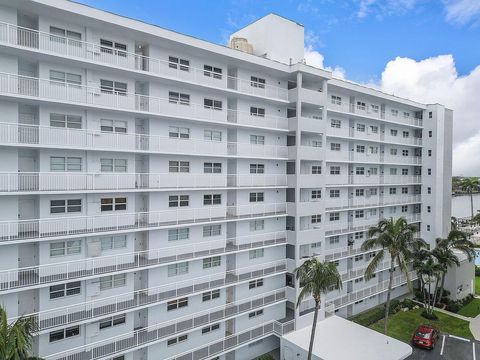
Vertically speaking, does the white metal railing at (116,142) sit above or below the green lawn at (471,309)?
above

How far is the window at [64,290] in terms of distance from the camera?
17859 millimetres

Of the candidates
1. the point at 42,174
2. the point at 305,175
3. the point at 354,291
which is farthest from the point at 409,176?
the point at 42,174

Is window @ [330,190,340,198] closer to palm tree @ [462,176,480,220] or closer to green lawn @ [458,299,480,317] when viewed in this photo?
green lawn @ [458,299,480,317]

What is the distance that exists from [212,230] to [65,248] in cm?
955

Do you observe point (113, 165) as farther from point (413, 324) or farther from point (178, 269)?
point (413, 324)

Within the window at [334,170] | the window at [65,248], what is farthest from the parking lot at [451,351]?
the window at [65,248]

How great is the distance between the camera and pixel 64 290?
18188 mm

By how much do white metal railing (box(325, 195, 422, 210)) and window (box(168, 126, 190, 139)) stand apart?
1574 centimetres

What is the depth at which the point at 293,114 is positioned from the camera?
92.8 feet

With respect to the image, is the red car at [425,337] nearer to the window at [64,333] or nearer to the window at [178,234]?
the window at [178,234]

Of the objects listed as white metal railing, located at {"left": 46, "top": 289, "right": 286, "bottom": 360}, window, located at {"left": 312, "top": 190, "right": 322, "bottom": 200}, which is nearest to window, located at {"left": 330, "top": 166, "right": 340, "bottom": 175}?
window, located at {"left": 312, "top": 190, "right": 322, "bottom": 200}

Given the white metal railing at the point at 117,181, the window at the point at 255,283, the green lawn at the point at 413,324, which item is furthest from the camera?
the green lawn at the point at 413,324

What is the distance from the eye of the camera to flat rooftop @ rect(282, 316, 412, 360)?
878 inches

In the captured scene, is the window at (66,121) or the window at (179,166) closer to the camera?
the window at (66,121)
